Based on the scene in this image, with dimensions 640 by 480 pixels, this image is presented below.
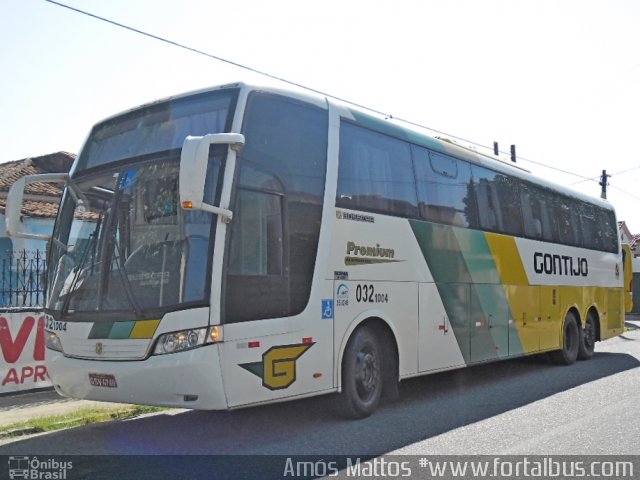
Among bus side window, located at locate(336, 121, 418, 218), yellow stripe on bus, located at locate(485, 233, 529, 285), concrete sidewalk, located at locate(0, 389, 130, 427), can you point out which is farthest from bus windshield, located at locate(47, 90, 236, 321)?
yellow stripe on bus, located at locate(485, 233, 529, 285)

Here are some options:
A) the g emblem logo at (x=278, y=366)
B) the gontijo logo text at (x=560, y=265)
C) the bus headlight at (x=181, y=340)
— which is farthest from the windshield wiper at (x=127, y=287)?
the gontijo logo text at (x=560, y=265)

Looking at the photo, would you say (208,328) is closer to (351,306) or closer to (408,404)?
(351,306)

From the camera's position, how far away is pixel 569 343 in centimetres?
1412

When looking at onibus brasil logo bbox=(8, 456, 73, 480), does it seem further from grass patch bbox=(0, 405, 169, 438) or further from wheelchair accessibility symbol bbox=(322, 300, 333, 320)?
wheelchair accessibility symbol bbox=(322, 300, 333, 320)

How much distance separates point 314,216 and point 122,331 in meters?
2.33

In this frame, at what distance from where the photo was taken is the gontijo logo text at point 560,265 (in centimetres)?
1267

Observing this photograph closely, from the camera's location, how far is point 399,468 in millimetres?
5727

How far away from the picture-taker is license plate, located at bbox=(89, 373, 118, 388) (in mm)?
6227

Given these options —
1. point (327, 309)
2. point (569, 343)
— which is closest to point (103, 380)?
point (327, 309)

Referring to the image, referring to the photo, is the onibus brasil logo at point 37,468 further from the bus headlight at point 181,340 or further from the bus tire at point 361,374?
the bus tire at point 361,374

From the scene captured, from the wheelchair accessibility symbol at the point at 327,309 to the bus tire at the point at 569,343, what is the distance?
8009 millimetres

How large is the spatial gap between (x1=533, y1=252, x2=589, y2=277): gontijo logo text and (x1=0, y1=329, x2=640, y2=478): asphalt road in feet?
9.41

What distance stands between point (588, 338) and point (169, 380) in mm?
11686

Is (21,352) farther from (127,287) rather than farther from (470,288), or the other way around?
(470,288)
